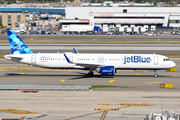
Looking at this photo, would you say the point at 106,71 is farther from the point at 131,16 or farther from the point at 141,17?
the point at 141,17

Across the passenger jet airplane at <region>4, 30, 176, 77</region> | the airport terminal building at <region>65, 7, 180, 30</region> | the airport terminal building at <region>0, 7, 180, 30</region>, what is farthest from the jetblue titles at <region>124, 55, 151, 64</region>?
the airport terminal building at <region>65, 7, 180, 30</region>

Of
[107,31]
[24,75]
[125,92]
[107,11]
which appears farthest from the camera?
[107,11]

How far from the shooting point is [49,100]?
3672cm

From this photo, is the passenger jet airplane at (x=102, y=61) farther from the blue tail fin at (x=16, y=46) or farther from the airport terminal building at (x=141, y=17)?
the airport terminal building at (x=141, y=17)

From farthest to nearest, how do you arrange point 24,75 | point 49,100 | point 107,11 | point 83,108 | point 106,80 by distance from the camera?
1. point 107,11
2. point 24,75
3. point 106,80
4. point 49,100
5. point 83,108

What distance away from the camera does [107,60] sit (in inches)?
2058

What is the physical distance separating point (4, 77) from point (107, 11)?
422ft

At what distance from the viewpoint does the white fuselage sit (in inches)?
2047

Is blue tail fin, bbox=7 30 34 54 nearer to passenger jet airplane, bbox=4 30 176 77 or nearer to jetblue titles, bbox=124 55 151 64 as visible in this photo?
passenger jet airplane, bbox=4 30 176 77

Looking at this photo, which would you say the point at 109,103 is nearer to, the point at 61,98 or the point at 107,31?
the point at 61,98

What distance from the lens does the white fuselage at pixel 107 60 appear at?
171 feet

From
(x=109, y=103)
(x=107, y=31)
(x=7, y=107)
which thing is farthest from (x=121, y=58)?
(x=107, y=31)

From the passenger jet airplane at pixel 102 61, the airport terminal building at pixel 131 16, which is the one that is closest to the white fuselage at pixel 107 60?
the passenger jet airplane at pixel 102 61

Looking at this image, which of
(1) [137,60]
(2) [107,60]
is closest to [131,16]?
(1) [137,60]
